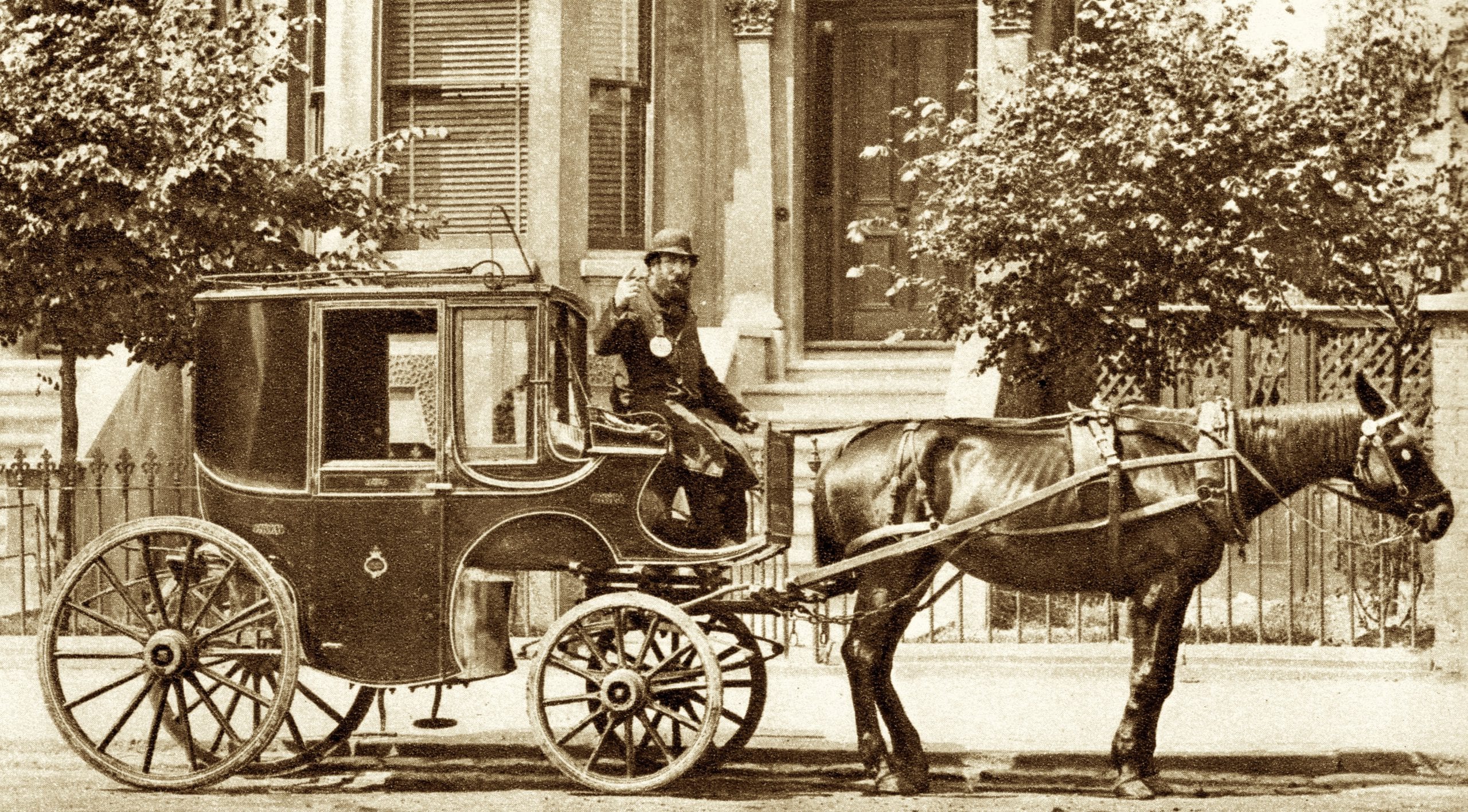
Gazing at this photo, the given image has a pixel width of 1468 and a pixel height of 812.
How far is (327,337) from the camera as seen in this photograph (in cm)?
902

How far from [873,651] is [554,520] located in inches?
61.0

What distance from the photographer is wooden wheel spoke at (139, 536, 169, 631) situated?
Answer: 888 centimetres

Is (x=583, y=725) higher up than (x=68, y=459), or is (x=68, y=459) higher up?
(x=68, y=459)

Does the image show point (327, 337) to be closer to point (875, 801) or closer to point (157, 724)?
point (157, 724)

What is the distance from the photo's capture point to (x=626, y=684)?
28.5 feet

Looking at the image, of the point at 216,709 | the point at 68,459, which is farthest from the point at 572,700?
the point at 68,459

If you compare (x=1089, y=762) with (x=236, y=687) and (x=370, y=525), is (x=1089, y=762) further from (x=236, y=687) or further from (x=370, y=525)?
(x=236, y=687)

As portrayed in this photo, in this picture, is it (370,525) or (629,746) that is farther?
(370,525)

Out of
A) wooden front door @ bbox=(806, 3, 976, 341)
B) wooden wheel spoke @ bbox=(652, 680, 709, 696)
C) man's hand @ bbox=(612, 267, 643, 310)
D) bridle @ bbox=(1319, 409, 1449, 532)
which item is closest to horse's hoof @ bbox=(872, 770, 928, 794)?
wooden wheel spoke @ bbox=(652, 680, 709, 696)

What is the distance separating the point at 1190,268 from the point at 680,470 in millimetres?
6068

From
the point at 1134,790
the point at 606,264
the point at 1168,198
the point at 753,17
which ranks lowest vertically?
the point at 1134,790

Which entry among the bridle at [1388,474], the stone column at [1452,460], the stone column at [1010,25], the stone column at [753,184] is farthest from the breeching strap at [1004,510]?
the stone column at [1010,25]

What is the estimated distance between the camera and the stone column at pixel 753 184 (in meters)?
17.8

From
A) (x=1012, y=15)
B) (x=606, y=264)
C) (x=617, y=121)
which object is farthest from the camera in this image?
(x=1012, y=15)
